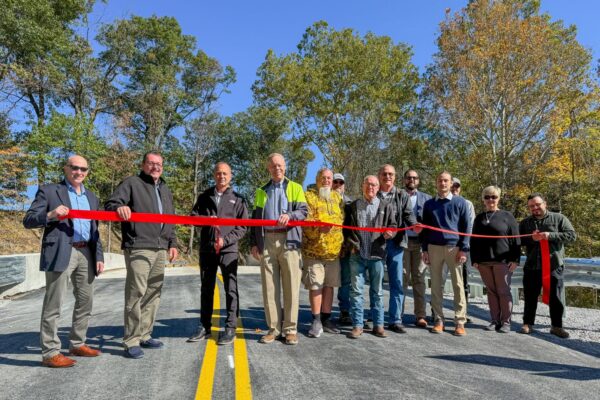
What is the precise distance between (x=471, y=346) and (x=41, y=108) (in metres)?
33.0

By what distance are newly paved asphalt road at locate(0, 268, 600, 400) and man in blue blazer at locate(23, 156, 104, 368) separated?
261mm

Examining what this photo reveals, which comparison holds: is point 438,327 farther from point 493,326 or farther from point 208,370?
point 208,370

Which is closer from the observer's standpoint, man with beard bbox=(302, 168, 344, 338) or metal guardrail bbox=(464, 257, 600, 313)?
man with beard bbox=(302, 168, 344, 338)

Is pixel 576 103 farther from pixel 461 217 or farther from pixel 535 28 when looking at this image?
pixel 461 217

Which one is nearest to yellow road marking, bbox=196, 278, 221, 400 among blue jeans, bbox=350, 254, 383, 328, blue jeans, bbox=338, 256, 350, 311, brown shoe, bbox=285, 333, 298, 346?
brown shoe, bbox=285, 333, 298, 346

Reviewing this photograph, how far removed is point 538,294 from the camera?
5617 mm

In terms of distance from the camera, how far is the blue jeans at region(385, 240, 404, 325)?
531 cm

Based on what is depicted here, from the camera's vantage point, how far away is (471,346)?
4.59m

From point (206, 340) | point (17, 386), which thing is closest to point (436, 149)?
point (206, 340)

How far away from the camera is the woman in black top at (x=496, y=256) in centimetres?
550

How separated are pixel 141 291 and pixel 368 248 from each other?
2640 mm

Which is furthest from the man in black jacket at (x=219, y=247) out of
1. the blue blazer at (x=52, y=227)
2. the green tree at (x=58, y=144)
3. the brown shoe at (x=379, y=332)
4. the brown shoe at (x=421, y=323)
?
the green tree at (x=58, y=144)

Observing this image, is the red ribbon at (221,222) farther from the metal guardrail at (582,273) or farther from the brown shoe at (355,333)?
the brown shoe at (355,333)

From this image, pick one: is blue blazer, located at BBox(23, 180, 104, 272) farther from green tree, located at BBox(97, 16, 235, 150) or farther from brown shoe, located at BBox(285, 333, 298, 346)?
green tree, located at BBox(97, 16, 235, 150)
